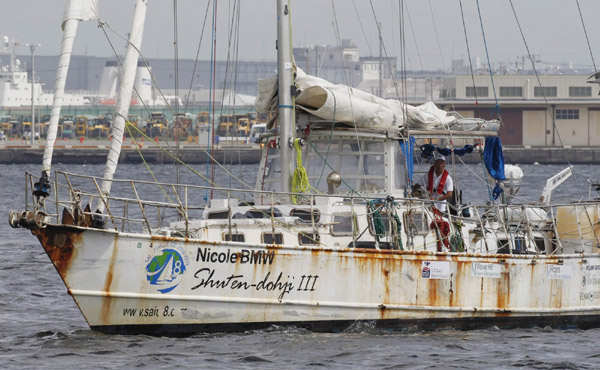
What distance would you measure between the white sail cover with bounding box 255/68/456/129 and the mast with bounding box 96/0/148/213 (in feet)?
9.30

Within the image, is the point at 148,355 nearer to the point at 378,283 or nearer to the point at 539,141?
the point at 378,283

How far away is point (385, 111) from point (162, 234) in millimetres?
5518

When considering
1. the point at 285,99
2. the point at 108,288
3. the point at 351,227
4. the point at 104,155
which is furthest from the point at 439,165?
the point at 104,155

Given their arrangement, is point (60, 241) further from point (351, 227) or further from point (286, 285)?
point (351, 227)

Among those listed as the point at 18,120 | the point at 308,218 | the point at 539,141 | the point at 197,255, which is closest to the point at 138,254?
the point at 197,255

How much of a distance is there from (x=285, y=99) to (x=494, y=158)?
4.74 meters

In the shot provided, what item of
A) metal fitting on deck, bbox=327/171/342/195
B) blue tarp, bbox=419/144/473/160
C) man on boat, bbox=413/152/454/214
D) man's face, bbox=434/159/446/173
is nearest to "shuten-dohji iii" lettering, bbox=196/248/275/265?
metal fitting on deck, bbox=327/171/342/195

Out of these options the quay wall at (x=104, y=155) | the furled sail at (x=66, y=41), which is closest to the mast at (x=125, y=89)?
the furled sail at (x=66, y=41)

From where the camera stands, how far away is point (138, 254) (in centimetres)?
1756

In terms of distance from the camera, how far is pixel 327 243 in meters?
19.5

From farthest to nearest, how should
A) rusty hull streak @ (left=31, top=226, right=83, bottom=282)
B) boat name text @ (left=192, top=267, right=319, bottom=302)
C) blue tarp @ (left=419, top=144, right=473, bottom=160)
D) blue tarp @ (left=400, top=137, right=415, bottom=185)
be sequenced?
blue tarp @ (left=419, top=144, right=473, bottom=160)
blue tarp @ (left=400, top=137, right=415, bottom=185)
boat name text @ (left=192, top=267, right=319, bottom=302)
rusty hull streak @ (left=31, top=226, right=83, bottom=282)

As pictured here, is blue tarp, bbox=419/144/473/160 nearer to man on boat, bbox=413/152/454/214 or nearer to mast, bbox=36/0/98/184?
man on boat, bbox=413/152/454/214

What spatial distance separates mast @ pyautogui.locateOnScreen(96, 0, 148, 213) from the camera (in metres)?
18.6

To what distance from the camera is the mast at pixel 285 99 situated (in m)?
20.8
